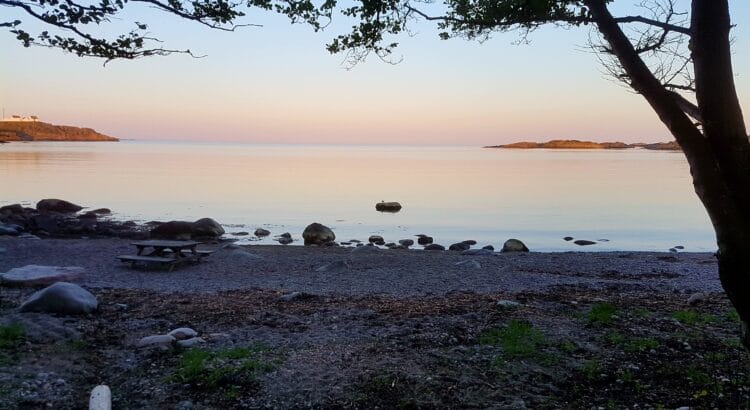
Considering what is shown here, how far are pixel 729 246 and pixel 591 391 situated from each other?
1828 mm

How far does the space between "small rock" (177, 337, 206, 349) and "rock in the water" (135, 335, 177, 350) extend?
0.11 meters

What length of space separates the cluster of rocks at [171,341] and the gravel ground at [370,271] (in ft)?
14.3

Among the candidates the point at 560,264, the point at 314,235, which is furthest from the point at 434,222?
the point at 560,264

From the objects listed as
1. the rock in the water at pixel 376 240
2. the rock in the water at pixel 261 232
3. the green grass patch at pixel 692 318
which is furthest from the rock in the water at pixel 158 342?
the rock in the water at pixel 261 232

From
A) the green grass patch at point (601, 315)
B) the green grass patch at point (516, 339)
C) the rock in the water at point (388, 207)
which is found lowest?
the rock in the water at point (388, 207)

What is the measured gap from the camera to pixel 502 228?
31578 mm

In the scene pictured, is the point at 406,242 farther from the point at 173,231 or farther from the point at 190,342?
the point at 190,342

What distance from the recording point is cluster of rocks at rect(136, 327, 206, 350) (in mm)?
6977

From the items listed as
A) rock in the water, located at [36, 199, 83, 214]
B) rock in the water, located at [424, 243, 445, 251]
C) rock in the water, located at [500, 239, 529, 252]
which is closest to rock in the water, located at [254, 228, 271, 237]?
rock in the water, located at [424, 243, 445, 251]

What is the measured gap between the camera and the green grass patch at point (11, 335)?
662cm

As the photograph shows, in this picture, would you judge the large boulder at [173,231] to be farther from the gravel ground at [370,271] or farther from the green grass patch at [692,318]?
the green grass patch at [692,318]

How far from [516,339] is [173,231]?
19.4m

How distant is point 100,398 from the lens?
17.5 feet

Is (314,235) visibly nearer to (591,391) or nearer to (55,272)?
(55,272)
